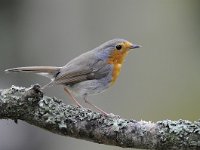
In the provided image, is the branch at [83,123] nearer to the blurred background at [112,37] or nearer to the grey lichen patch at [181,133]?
the grey lichen patch at [181,133]

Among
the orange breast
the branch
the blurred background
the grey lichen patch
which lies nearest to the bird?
the orange breast

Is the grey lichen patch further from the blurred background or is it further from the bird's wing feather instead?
the blurred background

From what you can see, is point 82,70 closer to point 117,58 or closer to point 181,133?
point 117,58

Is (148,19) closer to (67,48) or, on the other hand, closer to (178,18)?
(178,18)

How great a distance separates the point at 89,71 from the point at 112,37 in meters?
3.78

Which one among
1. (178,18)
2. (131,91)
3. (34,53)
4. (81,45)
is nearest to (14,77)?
(34,53)

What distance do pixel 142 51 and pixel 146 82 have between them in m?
0.67

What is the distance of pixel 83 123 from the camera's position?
4.91 meters

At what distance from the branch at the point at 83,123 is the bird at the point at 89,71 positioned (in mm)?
975

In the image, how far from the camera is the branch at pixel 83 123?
4656 millimetres

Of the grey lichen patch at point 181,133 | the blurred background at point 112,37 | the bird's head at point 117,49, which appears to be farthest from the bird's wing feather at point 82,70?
the blurred background at point 112,37

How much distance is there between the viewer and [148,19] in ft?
36.0

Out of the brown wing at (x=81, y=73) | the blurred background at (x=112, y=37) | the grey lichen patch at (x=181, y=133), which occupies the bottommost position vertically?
the grey lichen patch at (x=181, y=133)

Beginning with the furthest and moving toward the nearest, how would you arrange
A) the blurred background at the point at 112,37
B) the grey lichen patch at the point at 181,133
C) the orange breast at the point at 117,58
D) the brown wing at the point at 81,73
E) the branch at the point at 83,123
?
1. the blurred background at the point at 112,37
2. the orange breast at the point at 117,58
3. the brown wing at the point at 81,73
4. the branch at the point at 83,123
5. the grey lichen patch at the point at 181,133
